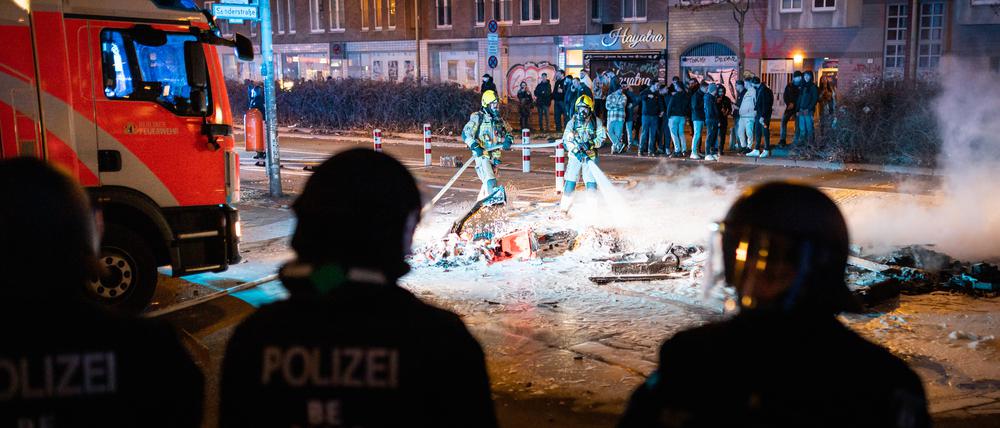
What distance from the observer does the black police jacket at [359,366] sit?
2.01 meters

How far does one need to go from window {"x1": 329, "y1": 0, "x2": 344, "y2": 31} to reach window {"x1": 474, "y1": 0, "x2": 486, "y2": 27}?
32.9 ft

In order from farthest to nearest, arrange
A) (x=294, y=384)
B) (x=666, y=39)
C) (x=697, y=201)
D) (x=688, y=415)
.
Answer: (x=666, y=39), (x=697, y=201), (x=294, y=384), (x=688, y=415)

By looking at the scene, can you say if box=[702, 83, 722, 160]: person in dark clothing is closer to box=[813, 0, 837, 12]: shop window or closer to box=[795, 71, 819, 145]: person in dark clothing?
box=[795, 71, 819, 145]: person in dark clothing

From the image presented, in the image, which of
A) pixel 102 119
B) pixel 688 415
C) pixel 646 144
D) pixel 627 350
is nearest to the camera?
pixel 688 415

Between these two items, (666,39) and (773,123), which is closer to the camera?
(773,123)

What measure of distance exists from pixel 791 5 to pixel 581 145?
24616 mm

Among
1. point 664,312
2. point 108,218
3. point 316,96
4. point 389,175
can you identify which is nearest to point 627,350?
point 664,312

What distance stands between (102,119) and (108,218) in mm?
838

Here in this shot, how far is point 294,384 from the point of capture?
6.68 feet

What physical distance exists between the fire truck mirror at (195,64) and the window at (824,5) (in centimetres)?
3014

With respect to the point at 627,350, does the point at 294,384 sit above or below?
above

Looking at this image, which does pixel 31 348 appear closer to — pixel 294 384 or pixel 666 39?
pixel 294 384

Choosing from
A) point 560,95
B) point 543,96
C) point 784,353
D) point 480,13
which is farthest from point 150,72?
point 480,13

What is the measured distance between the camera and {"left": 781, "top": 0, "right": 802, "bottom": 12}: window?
3403cm
